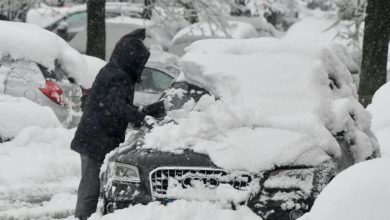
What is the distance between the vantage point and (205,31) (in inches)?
803

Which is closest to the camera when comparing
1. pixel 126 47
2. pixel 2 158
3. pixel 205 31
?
pixel 126 47

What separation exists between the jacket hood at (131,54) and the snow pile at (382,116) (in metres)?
3.59

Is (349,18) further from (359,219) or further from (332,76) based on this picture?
(359,219)

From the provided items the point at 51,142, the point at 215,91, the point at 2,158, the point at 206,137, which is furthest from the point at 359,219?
the point at 51,142

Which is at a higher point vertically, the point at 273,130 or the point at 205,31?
the point at 273,130

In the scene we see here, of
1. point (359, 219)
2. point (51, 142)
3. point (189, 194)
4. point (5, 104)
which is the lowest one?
point (51, 142)

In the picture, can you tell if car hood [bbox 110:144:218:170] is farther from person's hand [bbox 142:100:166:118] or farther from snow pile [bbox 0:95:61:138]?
snow pile [bbox 0:95:61:138]

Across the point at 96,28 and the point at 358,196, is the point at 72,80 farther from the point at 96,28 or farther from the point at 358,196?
the point at 358,196

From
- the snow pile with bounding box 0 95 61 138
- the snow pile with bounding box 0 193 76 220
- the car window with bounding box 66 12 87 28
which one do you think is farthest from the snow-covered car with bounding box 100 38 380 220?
the car window with bounding box 66 12 87 28

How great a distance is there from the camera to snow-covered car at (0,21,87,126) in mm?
10508

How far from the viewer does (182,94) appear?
684 cm

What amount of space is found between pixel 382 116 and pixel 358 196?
280 inches

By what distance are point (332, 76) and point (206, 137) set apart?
1910mm

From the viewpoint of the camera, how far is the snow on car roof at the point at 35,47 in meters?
10.6
